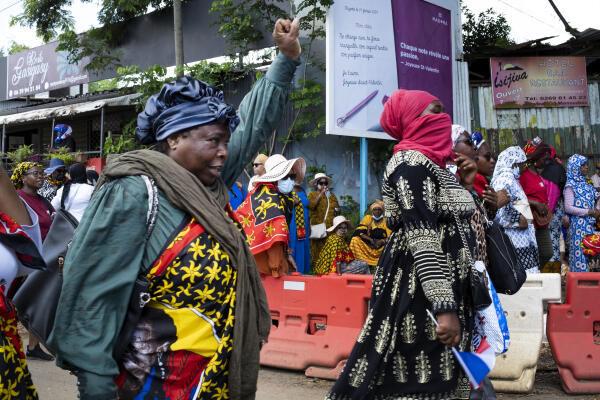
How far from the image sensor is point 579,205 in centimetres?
901

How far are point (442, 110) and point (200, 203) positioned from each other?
64.0 inches

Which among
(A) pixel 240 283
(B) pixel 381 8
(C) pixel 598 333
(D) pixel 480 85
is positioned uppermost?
(B) pixel 381 8

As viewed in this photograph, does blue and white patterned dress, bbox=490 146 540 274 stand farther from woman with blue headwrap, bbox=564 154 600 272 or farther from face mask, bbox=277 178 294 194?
woman with blue headwrap, bbox=564 154 600 272

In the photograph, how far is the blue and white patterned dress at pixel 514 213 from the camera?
656 centimetres

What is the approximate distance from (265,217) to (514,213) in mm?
2559

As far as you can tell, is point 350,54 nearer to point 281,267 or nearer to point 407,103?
point 281,267

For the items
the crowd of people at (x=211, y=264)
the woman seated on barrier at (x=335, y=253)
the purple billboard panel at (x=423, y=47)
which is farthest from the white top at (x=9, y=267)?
the purple billboard panel at (x=423, y=47)

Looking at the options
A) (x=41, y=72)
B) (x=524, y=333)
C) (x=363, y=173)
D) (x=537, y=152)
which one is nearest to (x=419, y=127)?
(x=524, y=333)

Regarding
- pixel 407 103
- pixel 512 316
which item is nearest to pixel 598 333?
pixel 512 316

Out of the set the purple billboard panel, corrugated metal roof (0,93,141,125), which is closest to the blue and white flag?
the purple billboard panel

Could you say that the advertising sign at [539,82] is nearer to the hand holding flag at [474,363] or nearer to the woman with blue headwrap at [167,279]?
the hand holding flag at [474,363]

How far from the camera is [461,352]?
9.93 ft

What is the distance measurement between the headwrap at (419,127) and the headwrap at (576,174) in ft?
21.1

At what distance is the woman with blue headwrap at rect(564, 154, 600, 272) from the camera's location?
8.93 metres
